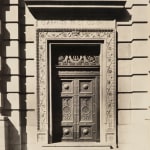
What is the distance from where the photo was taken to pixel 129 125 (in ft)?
37.1

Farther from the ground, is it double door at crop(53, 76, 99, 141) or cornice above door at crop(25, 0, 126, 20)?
cornice above door at crop(25, 0, 126, 20)

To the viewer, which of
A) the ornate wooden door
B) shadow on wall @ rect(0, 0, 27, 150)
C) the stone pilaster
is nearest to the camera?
the stone pilaster

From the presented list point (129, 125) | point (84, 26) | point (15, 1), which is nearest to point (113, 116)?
point (129, 125)

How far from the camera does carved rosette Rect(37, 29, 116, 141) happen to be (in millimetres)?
11304

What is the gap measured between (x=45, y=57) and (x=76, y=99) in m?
1.75


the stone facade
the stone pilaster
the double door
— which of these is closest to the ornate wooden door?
the double door

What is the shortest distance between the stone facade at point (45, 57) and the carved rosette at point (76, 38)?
3cm

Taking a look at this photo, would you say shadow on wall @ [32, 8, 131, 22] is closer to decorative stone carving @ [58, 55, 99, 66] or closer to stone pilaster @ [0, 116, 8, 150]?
decorative stone carving @ [58, 55, 99, 66]

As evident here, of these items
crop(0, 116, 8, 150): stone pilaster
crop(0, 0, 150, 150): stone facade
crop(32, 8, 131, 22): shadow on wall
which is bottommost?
crop(0, 116, 8, 150): stone pilaster

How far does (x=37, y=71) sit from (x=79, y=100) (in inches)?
67.9

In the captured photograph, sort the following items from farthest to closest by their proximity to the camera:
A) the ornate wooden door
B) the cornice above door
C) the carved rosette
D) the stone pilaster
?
the ornate wooden door → the carved rosette → the cornice above door → the stone pilaster

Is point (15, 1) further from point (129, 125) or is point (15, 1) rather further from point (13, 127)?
point (129, 125)

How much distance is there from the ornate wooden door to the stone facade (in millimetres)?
646

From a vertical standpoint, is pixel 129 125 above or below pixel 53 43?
below
